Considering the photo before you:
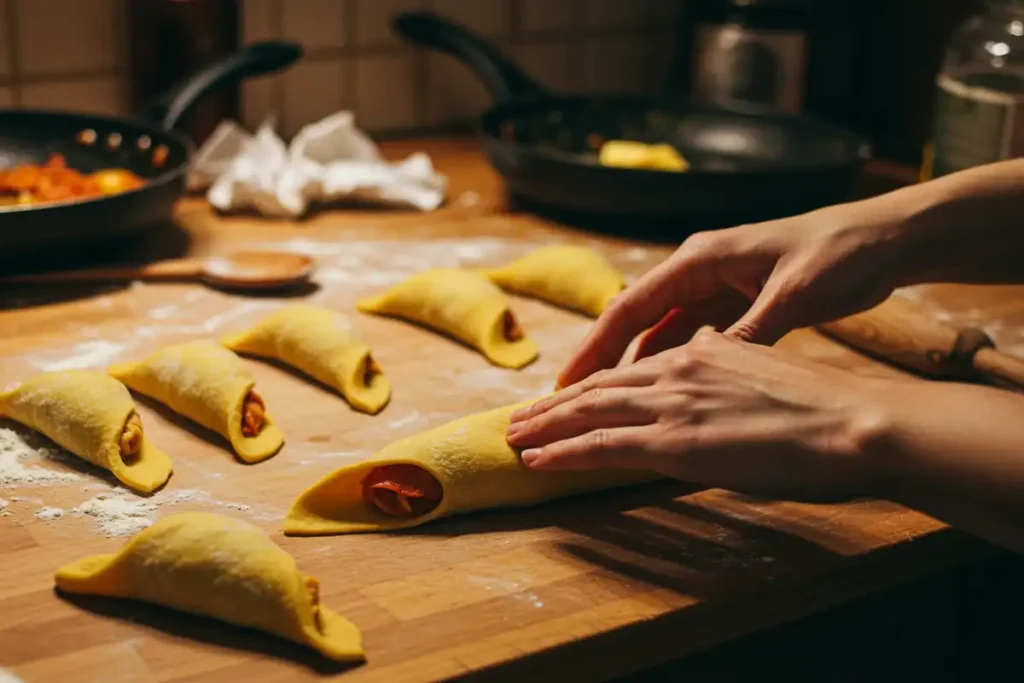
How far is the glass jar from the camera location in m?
1.64

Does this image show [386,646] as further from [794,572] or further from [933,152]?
[933,152]

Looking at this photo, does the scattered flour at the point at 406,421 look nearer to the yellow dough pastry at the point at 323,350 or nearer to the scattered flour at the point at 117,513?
the yellow dough pastry at the point at 323,350

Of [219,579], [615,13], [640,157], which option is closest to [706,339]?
[219,579]

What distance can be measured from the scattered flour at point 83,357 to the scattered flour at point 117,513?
0.28 meters

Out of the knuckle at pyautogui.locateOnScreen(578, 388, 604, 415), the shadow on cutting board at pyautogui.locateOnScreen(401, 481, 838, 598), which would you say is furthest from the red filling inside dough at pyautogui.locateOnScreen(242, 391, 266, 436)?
the knuckle at pyautogui.locateOnScreen(578, 388, 604, 415)

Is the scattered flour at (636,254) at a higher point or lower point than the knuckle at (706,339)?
lower

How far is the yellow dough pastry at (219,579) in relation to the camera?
0.83 metres

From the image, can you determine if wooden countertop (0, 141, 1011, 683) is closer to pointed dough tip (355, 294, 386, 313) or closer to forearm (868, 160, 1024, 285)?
pointed dough tip (355, 294, 386, 313)

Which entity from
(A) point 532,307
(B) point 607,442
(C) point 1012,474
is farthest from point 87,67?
(C) point 1012,474

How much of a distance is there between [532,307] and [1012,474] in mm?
735

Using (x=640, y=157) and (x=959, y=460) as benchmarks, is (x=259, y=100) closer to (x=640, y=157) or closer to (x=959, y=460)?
Result: (x=640, y=157)

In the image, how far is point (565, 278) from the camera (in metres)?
1.46

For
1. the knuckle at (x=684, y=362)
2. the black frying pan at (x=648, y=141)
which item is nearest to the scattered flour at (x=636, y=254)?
the black frying pan at (x=648, y=141)

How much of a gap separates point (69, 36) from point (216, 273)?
0.65 metres
